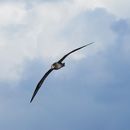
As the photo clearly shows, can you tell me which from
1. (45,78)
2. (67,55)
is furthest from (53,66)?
(67,55)

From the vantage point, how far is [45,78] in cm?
5912

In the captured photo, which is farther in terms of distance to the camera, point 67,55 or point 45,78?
point 45,78

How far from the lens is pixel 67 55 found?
174 ft

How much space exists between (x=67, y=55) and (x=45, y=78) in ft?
26.2

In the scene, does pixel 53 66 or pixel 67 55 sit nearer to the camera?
pixel 67 55

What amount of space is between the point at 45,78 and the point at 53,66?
244 cm

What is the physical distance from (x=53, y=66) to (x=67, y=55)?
6271 mm

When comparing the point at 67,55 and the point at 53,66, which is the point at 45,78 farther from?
the point at 67,55

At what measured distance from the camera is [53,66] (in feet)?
192
